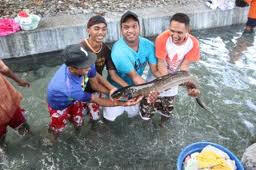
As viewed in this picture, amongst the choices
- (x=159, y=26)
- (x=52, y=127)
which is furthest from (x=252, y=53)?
(x=52, y=127)

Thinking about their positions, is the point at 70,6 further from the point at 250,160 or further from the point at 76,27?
the point at 250,160

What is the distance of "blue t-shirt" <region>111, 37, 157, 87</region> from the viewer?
14.6 feet

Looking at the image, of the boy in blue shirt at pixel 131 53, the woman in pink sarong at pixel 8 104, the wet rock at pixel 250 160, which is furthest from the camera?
the boy in blue shirt at pixel 131 53

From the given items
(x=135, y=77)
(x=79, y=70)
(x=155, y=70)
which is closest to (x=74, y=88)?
(x=79, y=70)

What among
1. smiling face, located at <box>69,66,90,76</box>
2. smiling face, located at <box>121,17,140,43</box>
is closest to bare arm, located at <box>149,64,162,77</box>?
smiling face, located at <box>121,17,140,43</box>

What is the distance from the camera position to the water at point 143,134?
4.94 meters

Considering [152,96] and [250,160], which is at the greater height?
[152,96]

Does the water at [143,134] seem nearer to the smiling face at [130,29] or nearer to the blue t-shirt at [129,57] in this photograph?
the blue t-shirt at [129,57]

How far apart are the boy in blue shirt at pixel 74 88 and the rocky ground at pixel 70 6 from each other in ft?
13.7

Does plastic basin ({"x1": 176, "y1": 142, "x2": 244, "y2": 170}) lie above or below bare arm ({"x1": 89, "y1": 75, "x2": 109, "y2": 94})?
below

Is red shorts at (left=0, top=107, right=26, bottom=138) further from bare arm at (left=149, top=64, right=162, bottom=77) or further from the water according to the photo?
bare arm at (left=149, top=64, right=162, bottom=77)

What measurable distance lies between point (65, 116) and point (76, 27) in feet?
11.2

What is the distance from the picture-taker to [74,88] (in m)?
4.06

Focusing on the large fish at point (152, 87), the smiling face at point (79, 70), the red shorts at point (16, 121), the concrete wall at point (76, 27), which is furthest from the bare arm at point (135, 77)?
the concrete wall at point (76, 27)
